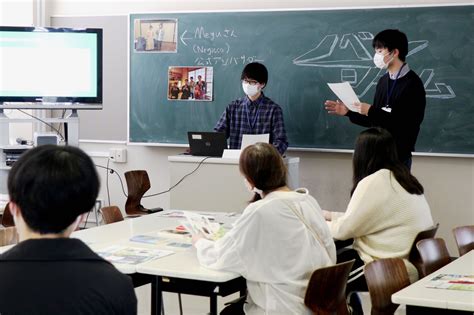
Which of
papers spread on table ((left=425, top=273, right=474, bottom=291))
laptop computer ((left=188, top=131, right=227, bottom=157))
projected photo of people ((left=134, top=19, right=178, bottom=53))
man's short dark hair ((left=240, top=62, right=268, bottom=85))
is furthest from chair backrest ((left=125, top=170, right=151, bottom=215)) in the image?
papers spread on table ((left=425, top=273, right=474, bottom=291))

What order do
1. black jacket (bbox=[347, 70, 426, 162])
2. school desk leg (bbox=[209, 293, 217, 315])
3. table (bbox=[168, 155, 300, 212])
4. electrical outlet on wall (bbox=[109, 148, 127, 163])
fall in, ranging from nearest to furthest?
1. school desk leg (bbox=[209, 293, 217, 315])
2. black jacket (bbox=[347, 70, 426, 162])
3. table (bbox=[168, 155, 300, 212])
4. electrical outlet on wall (bbox=[109, 148, 127, 163])

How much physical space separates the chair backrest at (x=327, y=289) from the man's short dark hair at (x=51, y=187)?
168 centimetres

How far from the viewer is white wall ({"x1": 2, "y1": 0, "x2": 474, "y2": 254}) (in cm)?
662

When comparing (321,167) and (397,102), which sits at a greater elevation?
(397,102)

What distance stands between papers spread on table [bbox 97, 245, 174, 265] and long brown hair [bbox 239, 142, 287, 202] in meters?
0.55

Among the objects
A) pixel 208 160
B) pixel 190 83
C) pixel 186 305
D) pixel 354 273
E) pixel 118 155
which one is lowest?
pixel 186 305

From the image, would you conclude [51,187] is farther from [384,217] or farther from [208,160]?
[208,160]

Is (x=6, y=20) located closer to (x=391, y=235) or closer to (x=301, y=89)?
(x=301, y=89)

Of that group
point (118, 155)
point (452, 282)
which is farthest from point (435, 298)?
point (118, 155)

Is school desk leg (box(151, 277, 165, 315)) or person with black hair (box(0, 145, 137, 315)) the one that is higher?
person with black hair (box(0, 145, 137, 315))

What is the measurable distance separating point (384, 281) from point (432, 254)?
0.53 metres

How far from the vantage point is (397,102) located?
18.7ft

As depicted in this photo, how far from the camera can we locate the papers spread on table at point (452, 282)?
312cm

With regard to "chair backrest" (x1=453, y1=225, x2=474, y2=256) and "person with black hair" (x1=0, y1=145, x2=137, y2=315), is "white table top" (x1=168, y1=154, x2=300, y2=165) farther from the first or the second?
"person with black hair" (x1=0, y1=145, x2=137, y2=315)
